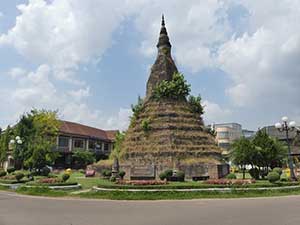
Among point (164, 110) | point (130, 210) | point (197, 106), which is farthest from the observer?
point (197, 106)

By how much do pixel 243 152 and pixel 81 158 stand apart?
115 ft

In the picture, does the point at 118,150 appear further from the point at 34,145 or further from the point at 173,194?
the point at 173,194

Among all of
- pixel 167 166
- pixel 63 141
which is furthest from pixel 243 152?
pixel 63 141

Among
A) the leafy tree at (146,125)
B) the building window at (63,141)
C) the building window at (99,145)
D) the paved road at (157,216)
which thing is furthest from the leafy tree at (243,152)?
the building window at (99,145)

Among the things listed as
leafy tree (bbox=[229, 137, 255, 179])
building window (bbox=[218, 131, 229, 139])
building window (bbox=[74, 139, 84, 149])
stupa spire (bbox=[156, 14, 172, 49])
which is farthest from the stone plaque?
building window (bbox=[218, 131, 229, 139])

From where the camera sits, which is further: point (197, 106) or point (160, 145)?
point (197, 106)

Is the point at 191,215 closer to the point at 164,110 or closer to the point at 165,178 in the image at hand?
the point at 165,178

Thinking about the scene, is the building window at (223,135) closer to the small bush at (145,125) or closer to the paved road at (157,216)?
the small bush at (145,125)

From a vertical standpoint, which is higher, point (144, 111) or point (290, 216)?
point (144, 111)

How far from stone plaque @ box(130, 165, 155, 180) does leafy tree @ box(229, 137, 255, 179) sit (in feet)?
24.7

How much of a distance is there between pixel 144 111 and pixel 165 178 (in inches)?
528

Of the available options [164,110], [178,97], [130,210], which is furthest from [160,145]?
[130,210]

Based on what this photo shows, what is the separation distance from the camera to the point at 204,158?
30.6 meters

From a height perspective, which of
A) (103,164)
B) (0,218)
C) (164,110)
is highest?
(164,110)
